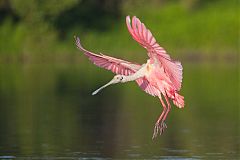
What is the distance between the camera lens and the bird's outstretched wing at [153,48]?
38.8 feet

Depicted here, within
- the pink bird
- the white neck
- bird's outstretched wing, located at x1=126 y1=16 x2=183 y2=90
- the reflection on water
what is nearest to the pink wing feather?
the pink bird

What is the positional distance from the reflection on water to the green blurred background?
0.02m

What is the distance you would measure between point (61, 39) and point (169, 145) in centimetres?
3022

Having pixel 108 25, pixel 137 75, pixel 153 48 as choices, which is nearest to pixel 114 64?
pixel 137 75

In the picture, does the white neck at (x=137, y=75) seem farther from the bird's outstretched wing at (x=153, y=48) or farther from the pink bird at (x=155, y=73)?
the bird's outstretched wing at (x=153, y=48)

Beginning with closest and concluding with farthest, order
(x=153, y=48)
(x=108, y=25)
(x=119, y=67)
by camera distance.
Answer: (x=153, y=48) → (x=119, y=67) → (x=108, y=25)

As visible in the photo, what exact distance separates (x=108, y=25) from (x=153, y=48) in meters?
34.2

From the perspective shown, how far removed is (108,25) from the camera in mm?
46438

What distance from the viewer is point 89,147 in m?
14.6

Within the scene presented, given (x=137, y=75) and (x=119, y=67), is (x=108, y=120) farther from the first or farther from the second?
(x=137, y=75)

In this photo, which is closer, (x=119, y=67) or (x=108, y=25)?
(x=119, y=67)

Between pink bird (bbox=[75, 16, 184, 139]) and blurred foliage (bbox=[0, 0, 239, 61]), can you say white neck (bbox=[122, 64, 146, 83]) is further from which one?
blurred foliage (bbox=[0, 0, 239, 61])

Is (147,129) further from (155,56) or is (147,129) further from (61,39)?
(61,39)

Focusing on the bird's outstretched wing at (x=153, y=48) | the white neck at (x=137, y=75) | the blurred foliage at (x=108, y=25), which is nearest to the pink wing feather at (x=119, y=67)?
the white neck at (x=137, y=75)
